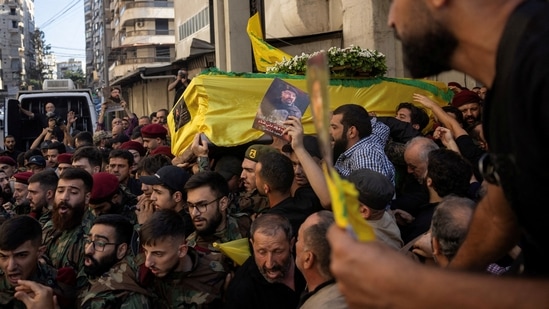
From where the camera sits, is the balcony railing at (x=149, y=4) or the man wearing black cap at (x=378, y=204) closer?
the man wearing black cap at (x=378, y=204)

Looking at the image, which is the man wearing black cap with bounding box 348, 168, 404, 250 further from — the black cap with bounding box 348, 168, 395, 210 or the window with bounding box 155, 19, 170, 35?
the window with bounding box 155, 19, 170, 35

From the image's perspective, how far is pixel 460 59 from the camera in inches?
61.5

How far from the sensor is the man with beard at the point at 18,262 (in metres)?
3.95

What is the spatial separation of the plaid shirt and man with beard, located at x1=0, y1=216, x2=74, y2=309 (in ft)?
7.18

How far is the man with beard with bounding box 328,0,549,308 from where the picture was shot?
1.29 meters

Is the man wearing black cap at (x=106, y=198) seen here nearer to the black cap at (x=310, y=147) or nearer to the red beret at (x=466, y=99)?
the black cap at (x=310, y=147)

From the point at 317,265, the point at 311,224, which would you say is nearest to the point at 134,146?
the point at 311,224

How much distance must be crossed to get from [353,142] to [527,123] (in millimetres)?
3998

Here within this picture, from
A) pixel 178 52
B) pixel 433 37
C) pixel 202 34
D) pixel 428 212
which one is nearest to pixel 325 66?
pixel 433 37

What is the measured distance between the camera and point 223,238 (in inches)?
180

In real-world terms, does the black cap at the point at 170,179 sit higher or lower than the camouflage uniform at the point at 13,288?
higher

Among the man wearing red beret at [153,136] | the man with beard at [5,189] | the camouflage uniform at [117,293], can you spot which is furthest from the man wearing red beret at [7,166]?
the camouflage uniform at [117,293]

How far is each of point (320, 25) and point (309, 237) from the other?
1279 centimetres

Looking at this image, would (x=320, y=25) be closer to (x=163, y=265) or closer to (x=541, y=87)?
(x=163, y=265)
